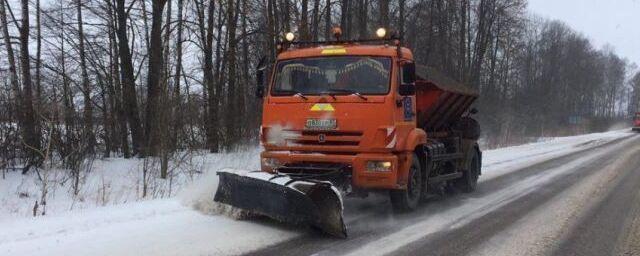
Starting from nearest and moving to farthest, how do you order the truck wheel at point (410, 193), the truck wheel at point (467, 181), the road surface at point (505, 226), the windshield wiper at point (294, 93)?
the road surface at point (505, 226), the windshield wiper at point (294, 93), the truck wheel at point (410, 193), the truck wheel at point (467, 181)

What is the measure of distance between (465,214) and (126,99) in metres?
15.9

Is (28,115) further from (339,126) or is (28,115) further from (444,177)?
(444,177)

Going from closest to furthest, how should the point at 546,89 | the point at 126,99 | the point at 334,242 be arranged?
the point at 334,242 → the point at 126,99 → the point at 546,89

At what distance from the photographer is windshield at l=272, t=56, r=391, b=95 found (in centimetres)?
895

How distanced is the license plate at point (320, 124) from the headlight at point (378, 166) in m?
0.71

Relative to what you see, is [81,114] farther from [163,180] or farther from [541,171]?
[541,171]

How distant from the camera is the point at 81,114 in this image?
58.0 ft

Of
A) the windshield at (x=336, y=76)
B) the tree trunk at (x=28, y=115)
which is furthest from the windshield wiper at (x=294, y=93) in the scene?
the tree trunk at (x=28, y=115)

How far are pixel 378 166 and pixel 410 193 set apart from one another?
3.63 feet

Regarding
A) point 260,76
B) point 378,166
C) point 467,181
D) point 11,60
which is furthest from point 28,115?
point 378,166

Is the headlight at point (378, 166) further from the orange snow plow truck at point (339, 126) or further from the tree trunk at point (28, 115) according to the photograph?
the tree trunk at point (28, 115)

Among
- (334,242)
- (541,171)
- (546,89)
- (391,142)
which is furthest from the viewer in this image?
(546,89)

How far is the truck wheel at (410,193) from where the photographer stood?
9.27 m

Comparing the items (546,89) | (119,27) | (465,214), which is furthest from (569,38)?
(465,214)
